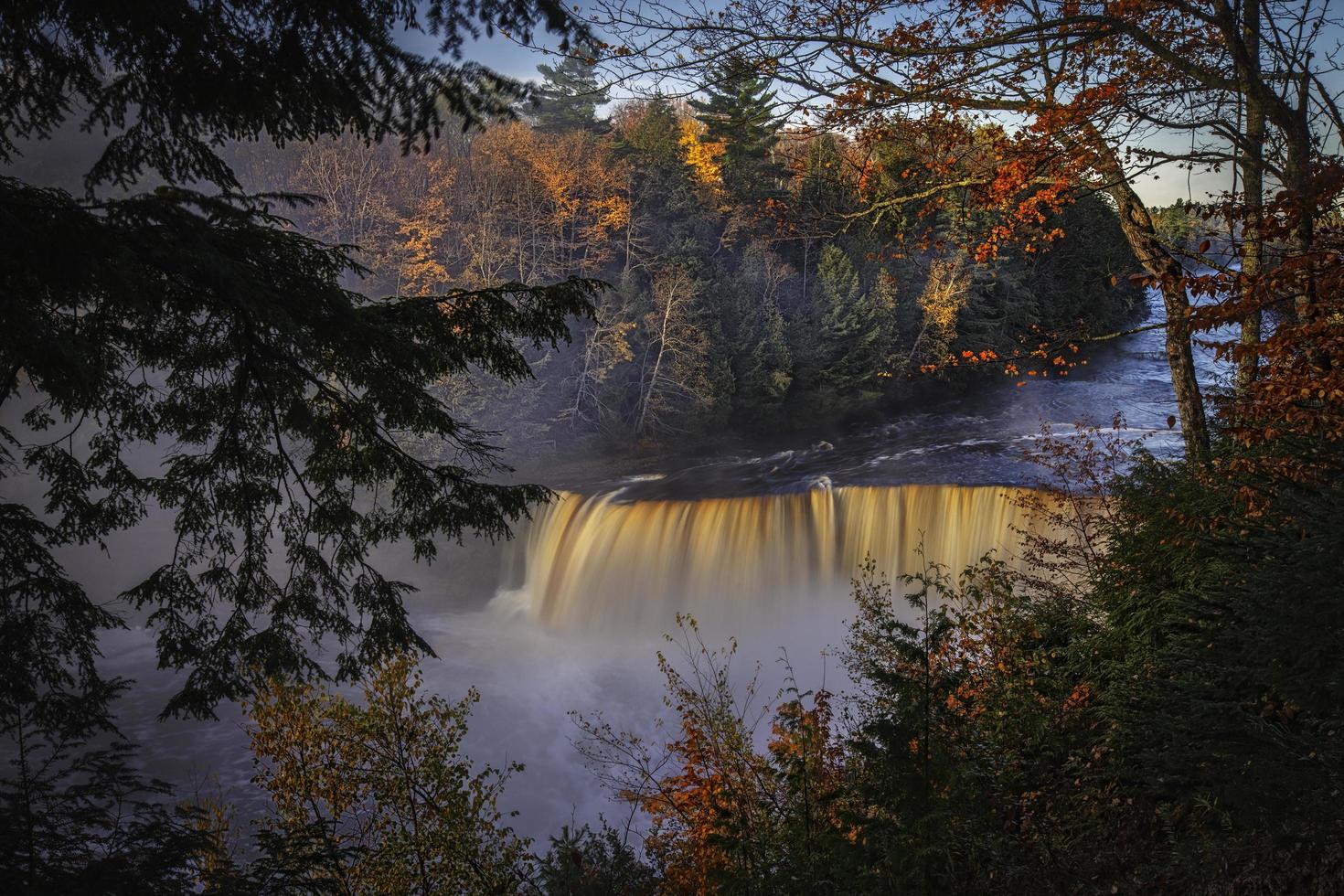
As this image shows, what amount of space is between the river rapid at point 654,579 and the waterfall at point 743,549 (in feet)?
0.11

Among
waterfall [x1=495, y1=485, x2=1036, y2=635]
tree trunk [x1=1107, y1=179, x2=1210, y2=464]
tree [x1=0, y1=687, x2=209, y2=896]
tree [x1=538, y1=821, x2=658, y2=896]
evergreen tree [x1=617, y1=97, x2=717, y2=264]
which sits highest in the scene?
evergreen tree [x1=617, y1=97, x2=717, y2=264]

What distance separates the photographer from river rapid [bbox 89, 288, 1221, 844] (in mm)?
13453

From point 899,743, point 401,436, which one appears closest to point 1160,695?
point 899,743

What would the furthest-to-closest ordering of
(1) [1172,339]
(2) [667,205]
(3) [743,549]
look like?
(2) [667,205], (3) [743,549], (1) [1172,339]

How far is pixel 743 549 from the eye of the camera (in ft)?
53.7

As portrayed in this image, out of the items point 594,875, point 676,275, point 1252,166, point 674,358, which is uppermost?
point 676,275

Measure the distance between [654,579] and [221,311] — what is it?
1283cm

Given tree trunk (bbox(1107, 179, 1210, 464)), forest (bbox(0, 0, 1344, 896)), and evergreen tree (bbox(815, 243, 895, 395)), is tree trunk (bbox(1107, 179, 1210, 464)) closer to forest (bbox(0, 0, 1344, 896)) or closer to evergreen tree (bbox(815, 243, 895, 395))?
forest (bbox(0, 0, 1344, 896))

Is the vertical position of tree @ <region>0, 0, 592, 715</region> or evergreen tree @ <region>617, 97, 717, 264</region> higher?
evergreen tree @ <region>617, 97, 717, 264</region>

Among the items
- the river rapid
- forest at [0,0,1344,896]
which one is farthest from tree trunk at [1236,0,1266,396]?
the river rapid

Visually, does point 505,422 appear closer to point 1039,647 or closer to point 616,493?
point 616,493

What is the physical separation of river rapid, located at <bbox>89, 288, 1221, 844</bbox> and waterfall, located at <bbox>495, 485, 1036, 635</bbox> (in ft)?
0.11

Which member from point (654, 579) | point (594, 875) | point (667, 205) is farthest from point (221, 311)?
point (667, 205)

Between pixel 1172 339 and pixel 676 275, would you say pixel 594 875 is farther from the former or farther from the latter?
pixel 676 275
